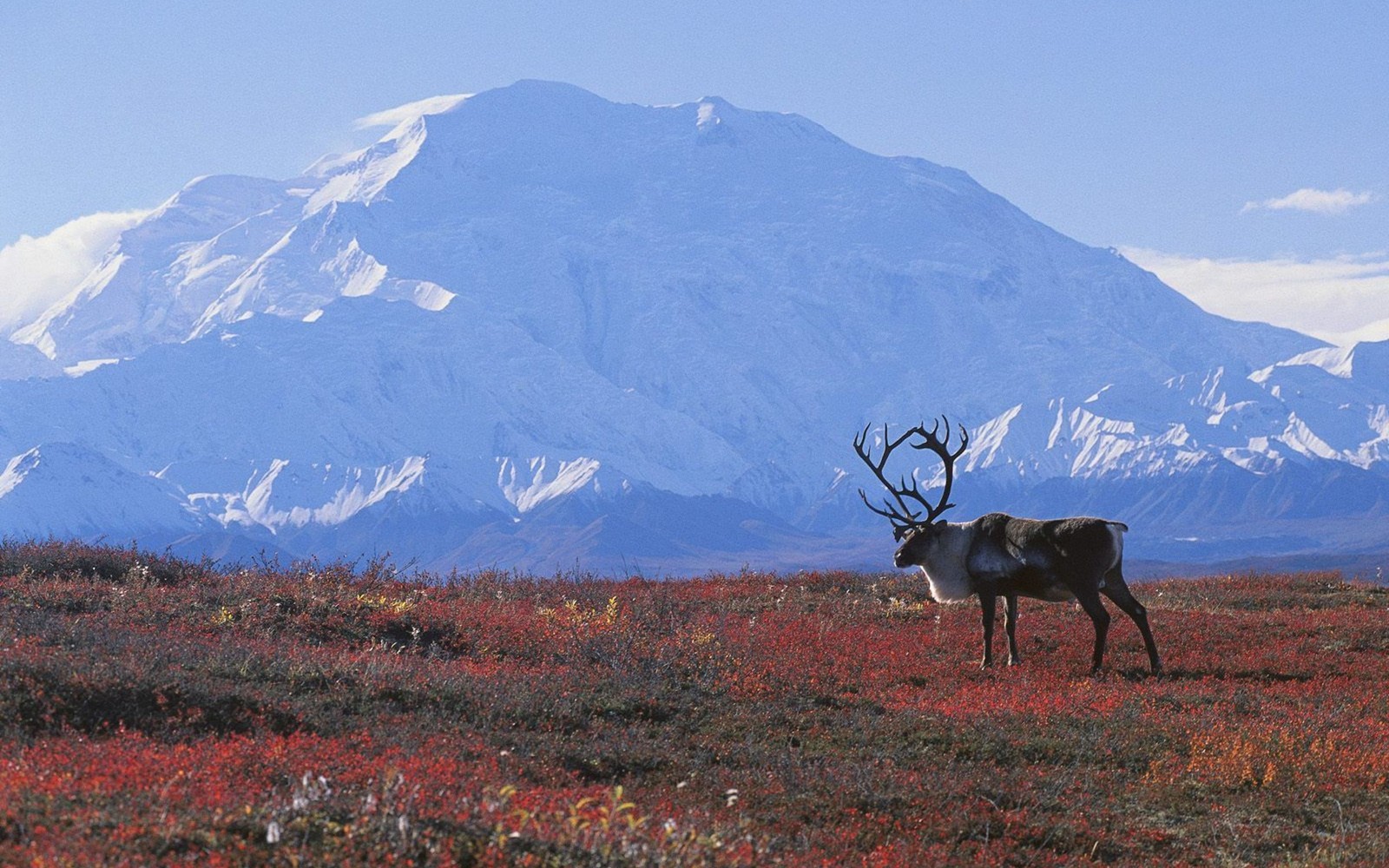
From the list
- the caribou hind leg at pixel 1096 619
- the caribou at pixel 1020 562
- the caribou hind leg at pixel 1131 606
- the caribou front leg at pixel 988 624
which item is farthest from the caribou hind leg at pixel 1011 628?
the caribou hind leg at pixel 1131 606

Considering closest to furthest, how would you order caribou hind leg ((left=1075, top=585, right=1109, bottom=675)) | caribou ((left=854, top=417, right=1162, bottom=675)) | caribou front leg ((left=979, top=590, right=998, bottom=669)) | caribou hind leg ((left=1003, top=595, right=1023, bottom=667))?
caribou hind leg ((left=1075, top=585, right=1109, bottom=675)), caribou front leg ((left=979, top=590, right=998, bottom=669)), caribou ((left=854, top=417, right=1162, bottom=675)), caribou hind leg ((left=1003, top=595, right=1023, bottom=667))

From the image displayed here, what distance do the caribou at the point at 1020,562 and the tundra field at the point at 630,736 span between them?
0.78 meters

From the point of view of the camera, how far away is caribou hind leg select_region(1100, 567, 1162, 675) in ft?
64.4

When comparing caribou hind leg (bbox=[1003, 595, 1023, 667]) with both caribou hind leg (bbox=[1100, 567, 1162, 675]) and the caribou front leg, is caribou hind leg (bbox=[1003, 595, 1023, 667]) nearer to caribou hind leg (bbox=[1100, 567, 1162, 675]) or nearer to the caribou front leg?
the caribou front leg

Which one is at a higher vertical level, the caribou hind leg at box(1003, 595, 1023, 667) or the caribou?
the caribou

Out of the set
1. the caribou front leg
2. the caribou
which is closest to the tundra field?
the caribou front leg

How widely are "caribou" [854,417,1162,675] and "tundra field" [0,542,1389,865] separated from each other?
78cm

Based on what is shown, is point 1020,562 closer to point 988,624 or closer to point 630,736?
point 988,624

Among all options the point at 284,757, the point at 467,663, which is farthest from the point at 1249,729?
the point at 284,757

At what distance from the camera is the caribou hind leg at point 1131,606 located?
64.4 feet

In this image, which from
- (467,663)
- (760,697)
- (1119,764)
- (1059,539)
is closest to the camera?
(1119,764)

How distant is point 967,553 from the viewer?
21.3 metres

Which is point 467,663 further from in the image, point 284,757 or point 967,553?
point 967,553

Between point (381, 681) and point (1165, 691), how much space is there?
9351mm
